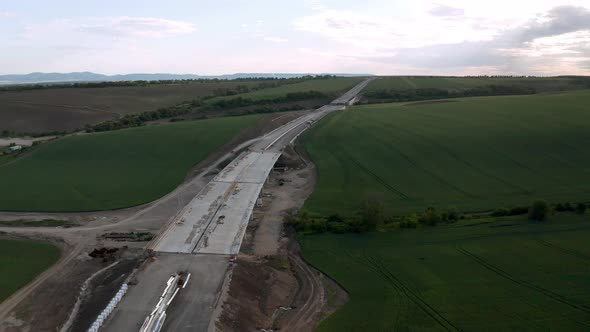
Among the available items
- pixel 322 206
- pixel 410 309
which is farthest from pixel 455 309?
pixel 322 206

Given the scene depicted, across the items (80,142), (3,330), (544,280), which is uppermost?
(80,142)

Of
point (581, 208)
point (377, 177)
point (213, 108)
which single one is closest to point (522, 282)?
point (581, 208)

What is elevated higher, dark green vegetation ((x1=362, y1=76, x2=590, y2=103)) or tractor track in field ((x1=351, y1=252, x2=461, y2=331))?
dark green vegetation ((x1=362, y1=76, x2=590, y2=103))

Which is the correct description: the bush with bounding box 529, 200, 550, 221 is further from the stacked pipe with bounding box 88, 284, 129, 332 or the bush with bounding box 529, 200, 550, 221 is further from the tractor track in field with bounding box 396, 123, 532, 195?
the stacked pipe with bounding box 88, 284, 129, 332

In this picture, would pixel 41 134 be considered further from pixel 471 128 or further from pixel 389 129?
pixel 471 128

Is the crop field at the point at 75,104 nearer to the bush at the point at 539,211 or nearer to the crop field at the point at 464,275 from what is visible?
the crop field at the point at 464,275

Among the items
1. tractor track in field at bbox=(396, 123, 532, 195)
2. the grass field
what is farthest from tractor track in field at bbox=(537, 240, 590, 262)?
the grass field

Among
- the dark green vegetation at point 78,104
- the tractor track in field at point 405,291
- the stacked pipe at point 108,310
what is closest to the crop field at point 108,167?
the stacked pipe at point 108,310
